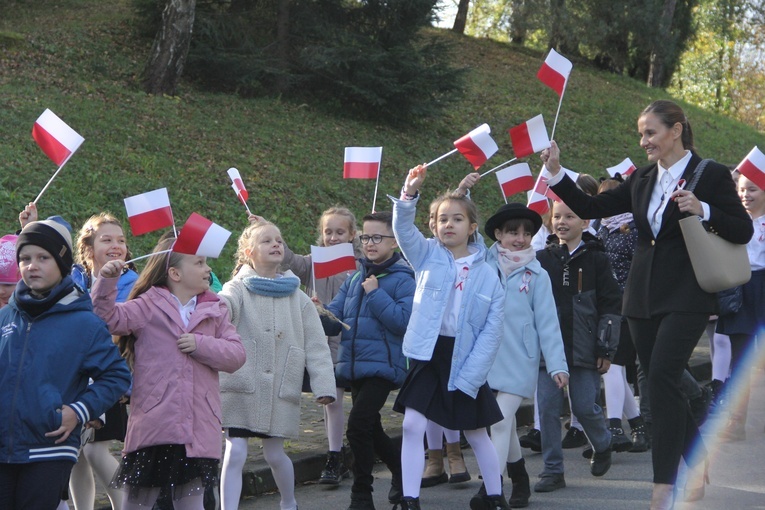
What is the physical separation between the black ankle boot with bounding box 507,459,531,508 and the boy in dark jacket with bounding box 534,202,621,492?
1.96 ft

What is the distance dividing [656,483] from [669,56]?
30.9 m

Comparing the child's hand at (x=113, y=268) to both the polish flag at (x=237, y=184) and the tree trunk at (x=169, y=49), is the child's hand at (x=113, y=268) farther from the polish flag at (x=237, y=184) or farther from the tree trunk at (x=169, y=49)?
the tree trunk at (x=169, y=49)

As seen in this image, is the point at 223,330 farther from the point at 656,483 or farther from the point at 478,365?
the point at 656,483

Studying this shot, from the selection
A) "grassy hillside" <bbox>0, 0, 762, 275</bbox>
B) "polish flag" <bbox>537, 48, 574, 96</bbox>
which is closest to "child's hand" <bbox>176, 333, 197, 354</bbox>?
"polish flag" <bbox>537, 48, 574, 96</bbox>

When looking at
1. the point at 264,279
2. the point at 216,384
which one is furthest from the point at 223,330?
the point at 264,279

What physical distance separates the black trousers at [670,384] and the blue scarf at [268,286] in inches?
80.1

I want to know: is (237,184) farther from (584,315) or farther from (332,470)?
(584,315)

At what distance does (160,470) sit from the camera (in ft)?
16.5

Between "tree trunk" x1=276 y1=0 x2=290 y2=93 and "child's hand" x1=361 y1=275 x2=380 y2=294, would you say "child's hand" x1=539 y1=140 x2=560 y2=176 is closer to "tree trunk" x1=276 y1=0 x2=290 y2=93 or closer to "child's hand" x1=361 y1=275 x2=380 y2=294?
"child's hand" x1=361 y1=275 x2=380 y2=294

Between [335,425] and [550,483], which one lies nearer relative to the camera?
[550,483]

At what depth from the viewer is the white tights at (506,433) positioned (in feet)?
20.1

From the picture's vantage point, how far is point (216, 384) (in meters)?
5.24

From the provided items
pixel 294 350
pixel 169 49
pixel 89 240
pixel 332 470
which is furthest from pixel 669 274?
pixel 169 49

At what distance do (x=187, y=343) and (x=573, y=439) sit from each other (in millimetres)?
4077
